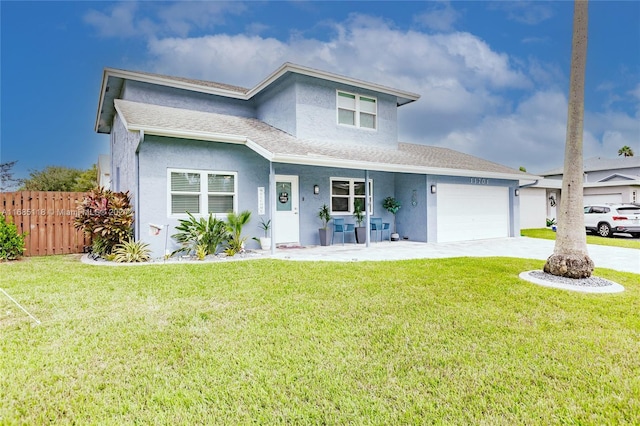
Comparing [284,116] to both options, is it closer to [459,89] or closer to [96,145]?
[459,89]

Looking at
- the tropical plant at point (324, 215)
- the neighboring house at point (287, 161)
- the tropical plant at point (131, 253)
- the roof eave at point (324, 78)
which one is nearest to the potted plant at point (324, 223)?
the tropical plant at point (324, 215)

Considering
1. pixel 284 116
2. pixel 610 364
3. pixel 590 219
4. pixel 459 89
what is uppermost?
pixel 459 89

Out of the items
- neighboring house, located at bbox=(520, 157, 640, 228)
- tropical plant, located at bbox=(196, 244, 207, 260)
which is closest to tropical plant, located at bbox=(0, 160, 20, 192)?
tropical plant, located at bbox=(196, 244, 207, 260)

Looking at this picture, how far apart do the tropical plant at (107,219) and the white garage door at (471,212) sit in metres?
11.0

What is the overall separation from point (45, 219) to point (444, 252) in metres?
12.7

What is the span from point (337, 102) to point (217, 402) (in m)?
12.4

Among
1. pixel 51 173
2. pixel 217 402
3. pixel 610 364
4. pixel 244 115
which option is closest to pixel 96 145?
pixel 51 173

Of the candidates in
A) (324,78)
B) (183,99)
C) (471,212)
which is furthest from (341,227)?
(183,99)

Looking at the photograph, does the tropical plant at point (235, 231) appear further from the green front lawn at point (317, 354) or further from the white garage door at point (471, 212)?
the white garage door at point (471, 212)

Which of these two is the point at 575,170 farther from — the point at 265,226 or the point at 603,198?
the point at 603,198

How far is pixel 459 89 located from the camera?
2142 cm

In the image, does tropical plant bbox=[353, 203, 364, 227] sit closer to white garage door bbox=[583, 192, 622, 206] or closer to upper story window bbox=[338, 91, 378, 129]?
upper story window bbox=[338, 91, 378, 129]

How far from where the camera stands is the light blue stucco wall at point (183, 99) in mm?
12266

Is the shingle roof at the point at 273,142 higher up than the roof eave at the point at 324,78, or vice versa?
the roof eave at the point at 324,78
